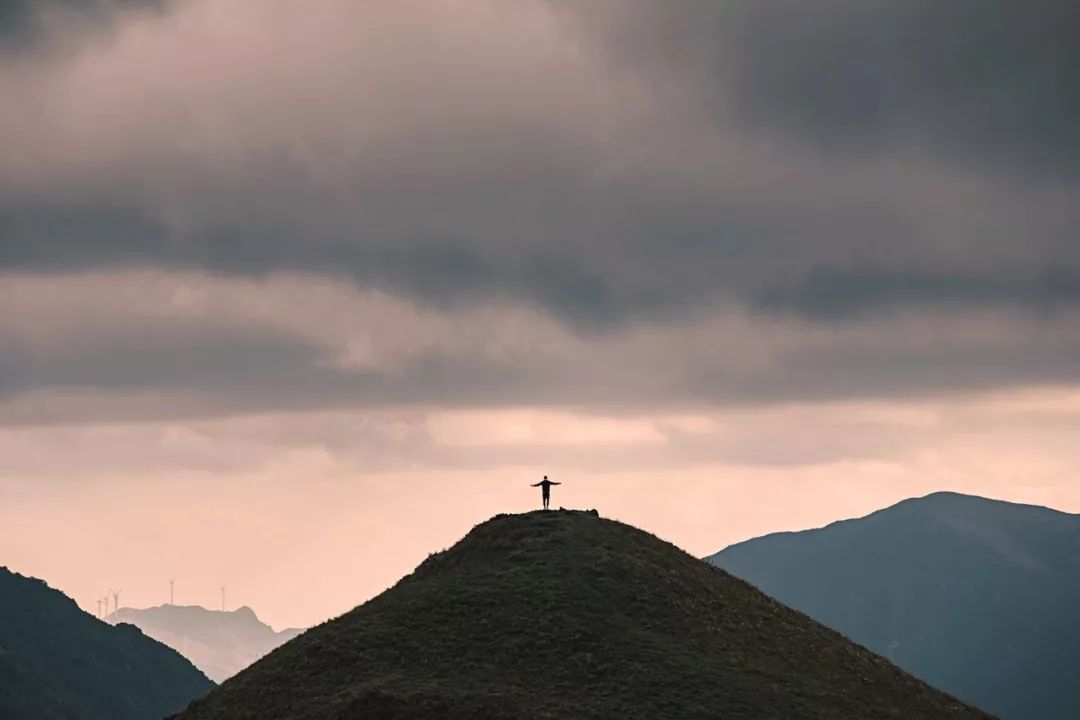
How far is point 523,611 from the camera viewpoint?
385 feet

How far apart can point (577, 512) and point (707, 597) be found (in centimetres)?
1854

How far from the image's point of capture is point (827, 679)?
11750 centimetres

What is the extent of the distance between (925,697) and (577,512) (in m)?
35.4

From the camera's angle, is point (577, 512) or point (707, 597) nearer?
point (707, 597)

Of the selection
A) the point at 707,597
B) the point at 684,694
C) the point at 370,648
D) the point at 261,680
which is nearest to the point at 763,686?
the point at 684,694

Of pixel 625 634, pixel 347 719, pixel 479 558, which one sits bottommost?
pixel 347 719

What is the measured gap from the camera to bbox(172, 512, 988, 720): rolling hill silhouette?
340 feet

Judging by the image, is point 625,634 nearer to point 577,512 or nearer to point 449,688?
point 449,688

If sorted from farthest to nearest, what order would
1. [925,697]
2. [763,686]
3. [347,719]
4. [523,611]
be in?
[925,697], [523,611], [763,686], [347,719]

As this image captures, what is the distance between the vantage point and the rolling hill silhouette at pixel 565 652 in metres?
104

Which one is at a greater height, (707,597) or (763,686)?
(707,597)

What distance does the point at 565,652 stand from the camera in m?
111

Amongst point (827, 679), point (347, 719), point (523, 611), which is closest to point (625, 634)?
point (523, 611)

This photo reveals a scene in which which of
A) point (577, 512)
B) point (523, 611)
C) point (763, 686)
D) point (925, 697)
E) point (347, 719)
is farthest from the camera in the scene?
point (577, 512)
